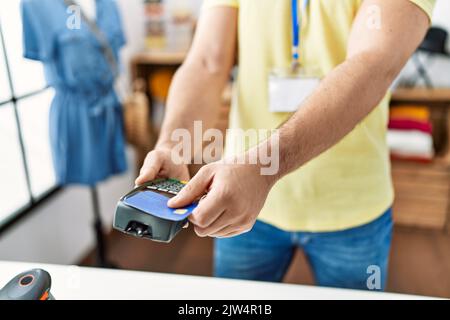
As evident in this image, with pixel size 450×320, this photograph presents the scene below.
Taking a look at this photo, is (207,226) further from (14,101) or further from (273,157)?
(14,101)

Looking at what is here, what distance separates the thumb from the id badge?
0.98ft

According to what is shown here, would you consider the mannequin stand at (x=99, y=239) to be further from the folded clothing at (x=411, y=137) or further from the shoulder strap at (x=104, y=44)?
the folded clothing at (x=411, y=137)

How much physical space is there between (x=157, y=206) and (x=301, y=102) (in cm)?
30

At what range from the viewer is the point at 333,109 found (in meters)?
0.49

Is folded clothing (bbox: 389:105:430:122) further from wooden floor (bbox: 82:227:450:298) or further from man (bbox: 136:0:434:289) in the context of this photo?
man (bbox: 136:0:434:289)

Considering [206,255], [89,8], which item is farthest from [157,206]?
[206,255]

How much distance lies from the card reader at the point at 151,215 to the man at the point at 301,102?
0.31 ft

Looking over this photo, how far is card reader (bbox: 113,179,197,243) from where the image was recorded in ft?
1.29

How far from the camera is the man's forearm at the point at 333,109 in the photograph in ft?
1.51

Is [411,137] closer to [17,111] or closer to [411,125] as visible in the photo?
[411,125]

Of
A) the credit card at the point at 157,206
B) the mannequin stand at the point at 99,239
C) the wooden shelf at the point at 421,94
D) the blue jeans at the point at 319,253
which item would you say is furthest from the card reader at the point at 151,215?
the wooden shelf at the point at 421,94

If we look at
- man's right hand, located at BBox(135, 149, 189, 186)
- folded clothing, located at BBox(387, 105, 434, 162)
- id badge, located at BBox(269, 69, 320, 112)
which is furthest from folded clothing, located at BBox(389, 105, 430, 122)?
man's right hand, located at BBox(135, 149, 189, 186)

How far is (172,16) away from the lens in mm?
1980
